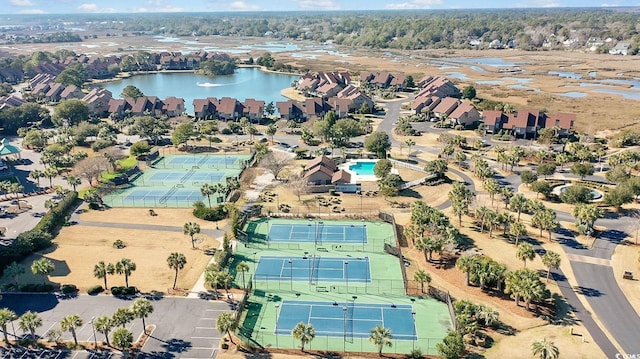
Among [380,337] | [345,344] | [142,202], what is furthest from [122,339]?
[142,202]

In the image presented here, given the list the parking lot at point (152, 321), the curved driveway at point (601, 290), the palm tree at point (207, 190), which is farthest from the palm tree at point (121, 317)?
the curved driveway at point (601, 290)

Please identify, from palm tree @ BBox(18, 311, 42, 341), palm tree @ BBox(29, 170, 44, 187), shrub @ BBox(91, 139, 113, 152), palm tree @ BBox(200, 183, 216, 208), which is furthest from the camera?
shrub @ BBox(91, 139, 113, 152)

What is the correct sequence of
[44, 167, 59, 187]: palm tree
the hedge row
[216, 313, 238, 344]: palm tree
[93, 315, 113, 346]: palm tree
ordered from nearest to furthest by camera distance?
1. [93, 315, 113, 346]: palm tree
2. [216, 313, 238, 344]: palm tree
3. the hedge row
4. [44, 167, 59, 187]: palm tree

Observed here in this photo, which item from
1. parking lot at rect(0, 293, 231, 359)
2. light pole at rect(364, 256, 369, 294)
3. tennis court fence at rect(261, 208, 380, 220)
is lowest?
parking lot at rect(0, 293, 231, 359)

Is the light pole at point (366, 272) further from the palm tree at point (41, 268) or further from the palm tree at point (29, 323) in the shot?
the palm tree at point (41, 268)

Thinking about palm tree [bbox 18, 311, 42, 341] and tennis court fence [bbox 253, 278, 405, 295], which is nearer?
palm tree [bbox 18, 311, 42, 341]

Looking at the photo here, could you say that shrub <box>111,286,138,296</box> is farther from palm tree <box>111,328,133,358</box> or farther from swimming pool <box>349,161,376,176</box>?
swimming pool <box>349,161,376,176</box>

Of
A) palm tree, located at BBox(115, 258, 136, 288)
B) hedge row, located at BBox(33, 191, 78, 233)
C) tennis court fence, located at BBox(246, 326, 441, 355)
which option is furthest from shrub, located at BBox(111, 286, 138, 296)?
hedge row, located at BBox(33, 191, 78, 233)
